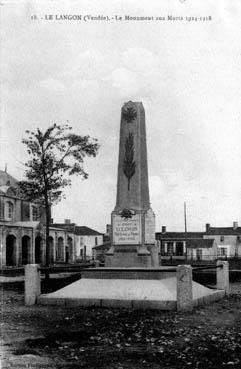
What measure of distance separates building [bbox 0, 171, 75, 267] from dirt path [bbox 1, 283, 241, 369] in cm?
3157

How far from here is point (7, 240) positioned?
45.1m

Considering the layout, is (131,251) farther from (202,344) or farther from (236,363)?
(236,363)

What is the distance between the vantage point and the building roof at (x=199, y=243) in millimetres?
75750

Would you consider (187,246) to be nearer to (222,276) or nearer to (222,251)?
(222,251)

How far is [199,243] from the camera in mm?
76500

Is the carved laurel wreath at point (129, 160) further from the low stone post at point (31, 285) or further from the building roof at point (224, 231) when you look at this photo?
the building roof at point (224, 231)

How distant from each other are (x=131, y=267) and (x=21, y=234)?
31755 mm

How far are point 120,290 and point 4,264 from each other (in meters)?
30.9

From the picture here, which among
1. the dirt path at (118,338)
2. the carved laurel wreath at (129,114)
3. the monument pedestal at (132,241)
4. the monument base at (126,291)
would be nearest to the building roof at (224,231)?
the monument pedestal at (132,241)

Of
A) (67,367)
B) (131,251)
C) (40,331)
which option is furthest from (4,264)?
(67,367)

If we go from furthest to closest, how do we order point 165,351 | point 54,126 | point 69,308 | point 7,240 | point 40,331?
point 7,240
point 54,126
point 69,308
point 40,331
point 165,351

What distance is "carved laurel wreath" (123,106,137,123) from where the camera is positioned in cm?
1522

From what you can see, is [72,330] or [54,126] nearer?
[72,330]

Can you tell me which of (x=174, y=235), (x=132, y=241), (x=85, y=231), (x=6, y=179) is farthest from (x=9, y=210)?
(x=174, y=235)
